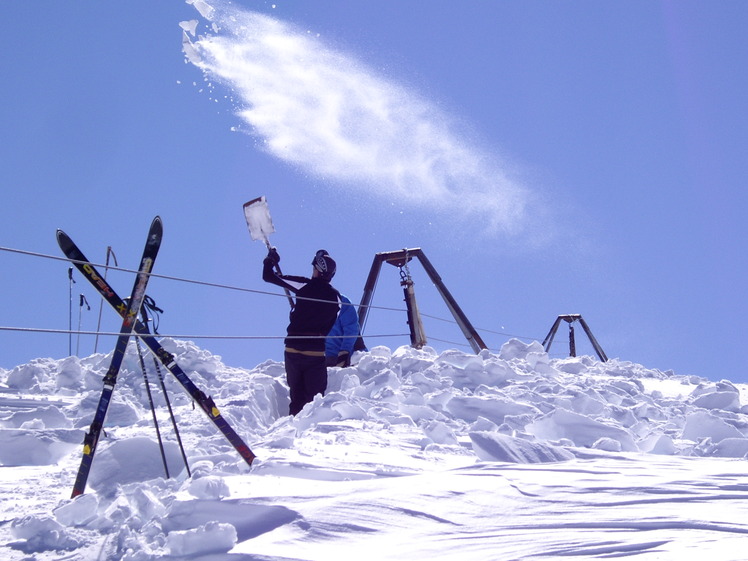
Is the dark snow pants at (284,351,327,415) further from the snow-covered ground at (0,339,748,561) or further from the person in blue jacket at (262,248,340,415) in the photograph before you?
the snow-covered ground at (0,339,748,561)

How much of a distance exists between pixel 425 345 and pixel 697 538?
7.03 m

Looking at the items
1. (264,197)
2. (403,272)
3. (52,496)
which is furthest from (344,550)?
(403,272)

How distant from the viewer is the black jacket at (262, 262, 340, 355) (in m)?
5.87

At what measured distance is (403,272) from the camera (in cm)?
1029

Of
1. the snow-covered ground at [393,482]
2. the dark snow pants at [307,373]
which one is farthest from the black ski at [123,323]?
the dark snow pants at [307,373]

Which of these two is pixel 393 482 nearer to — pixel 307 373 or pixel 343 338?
pixel 307 373

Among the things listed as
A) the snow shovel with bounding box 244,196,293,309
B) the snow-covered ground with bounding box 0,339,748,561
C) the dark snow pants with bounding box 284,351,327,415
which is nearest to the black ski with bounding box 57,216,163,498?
the snow-covered ground with bounding box 0,339,748,561

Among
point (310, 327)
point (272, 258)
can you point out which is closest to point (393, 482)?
point (310, 327)

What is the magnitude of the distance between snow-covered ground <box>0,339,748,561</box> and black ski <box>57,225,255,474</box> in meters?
0.13

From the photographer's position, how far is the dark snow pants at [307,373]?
5.90 metres

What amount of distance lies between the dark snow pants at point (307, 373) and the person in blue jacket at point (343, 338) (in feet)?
4.08

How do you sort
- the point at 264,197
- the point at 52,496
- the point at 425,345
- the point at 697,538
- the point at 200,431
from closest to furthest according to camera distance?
the point at 697,538, the point at 52,496, the point at 200,431, the point at 264,197, the point at 425,345

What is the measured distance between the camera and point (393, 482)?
127 inches

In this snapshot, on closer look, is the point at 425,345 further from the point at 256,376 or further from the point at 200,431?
the point at 200,431
